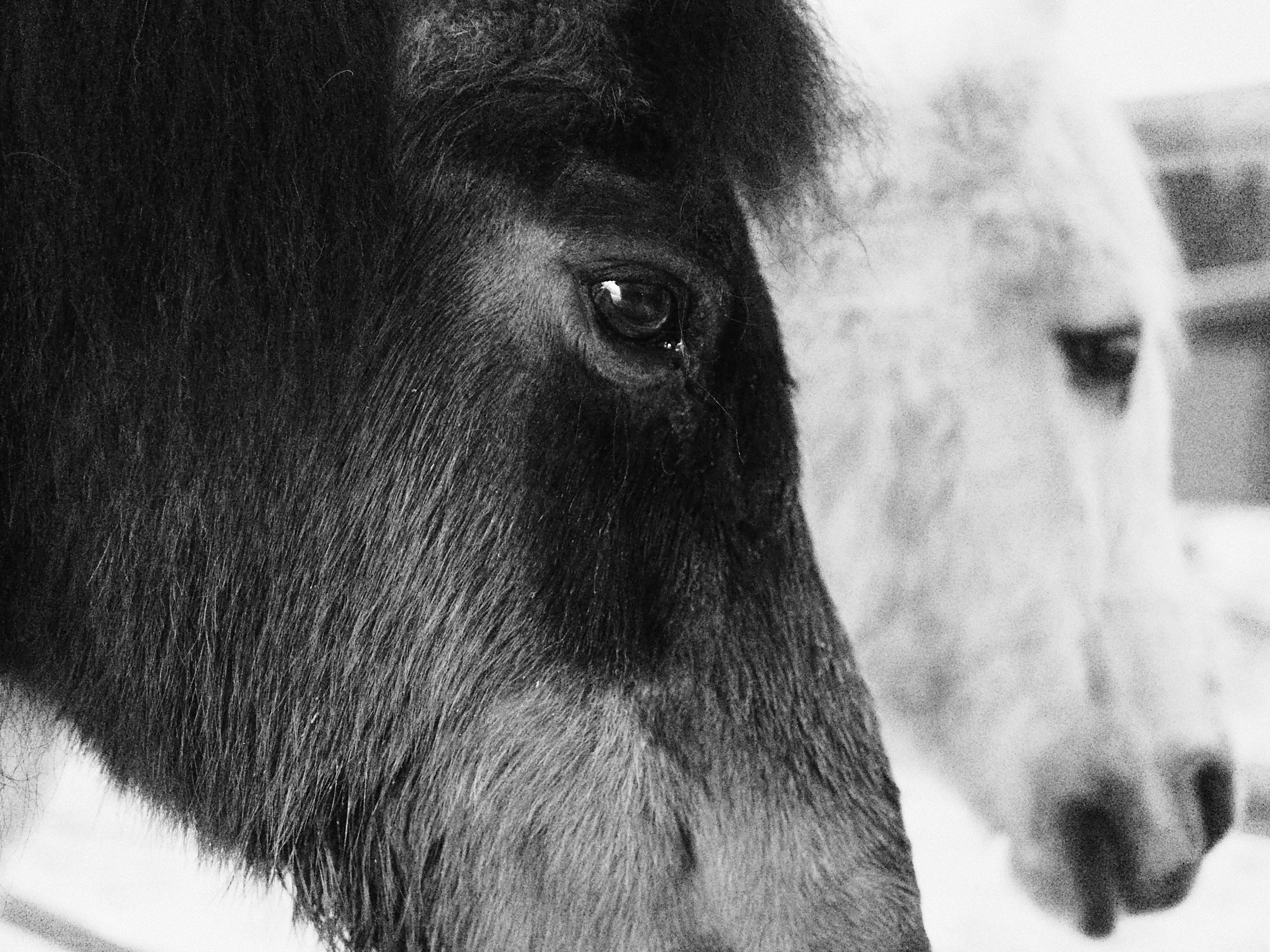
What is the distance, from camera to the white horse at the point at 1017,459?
101 centimetres

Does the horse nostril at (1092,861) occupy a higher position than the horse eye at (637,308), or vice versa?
the horse eye at (637,308)

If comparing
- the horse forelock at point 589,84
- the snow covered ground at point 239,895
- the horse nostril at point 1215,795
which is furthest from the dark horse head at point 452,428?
the horse nostril at point 1215,795

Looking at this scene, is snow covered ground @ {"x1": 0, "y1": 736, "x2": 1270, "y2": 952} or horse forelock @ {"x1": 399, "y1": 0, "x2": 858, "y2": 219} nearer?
horse forelock @ {"x1": 399, "y1": 0, "x2": 858, "y2": 219}

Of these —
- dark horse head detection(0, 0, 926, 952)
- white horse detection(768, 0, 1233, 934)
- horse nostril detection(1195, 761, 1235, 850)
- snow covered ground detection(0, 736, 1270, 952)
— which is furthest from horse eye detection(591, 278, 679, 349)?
horse nostril detection(1195, 761, 1235, 850)

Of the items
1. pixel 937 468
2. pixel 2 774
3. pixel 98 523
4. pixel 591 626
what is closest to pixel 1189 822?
pixel 937 468

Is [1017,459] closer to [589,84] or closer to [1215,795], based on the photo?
[1215,795]

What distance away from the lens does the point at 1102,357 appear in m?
1.02

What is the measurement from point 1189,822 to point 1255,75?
2.43 feet

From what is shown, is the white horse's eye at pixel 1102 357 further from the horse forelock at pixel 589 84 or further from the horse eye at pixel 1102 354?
the horse forelock at pixel 589 84

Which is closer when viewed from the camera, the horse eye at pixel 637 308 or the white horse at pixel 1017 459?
the horse eye at pixel 637 308

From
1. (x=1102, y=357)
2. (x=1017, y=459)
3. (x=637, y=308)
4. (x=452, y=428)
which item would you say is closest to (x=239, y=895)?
(x=452, y=428)

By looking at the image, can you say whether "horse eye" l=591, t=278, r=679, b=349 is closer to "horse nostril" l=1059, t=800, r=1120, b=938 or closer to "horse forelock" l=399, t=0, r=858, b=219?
"horse forelock" l=399, t=0, r=858, b=219

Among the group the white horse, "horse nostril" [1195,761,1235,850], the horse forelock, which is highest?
the horse forelock

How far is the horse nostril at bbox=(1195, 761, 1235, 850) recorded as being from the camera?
101 centimetres
